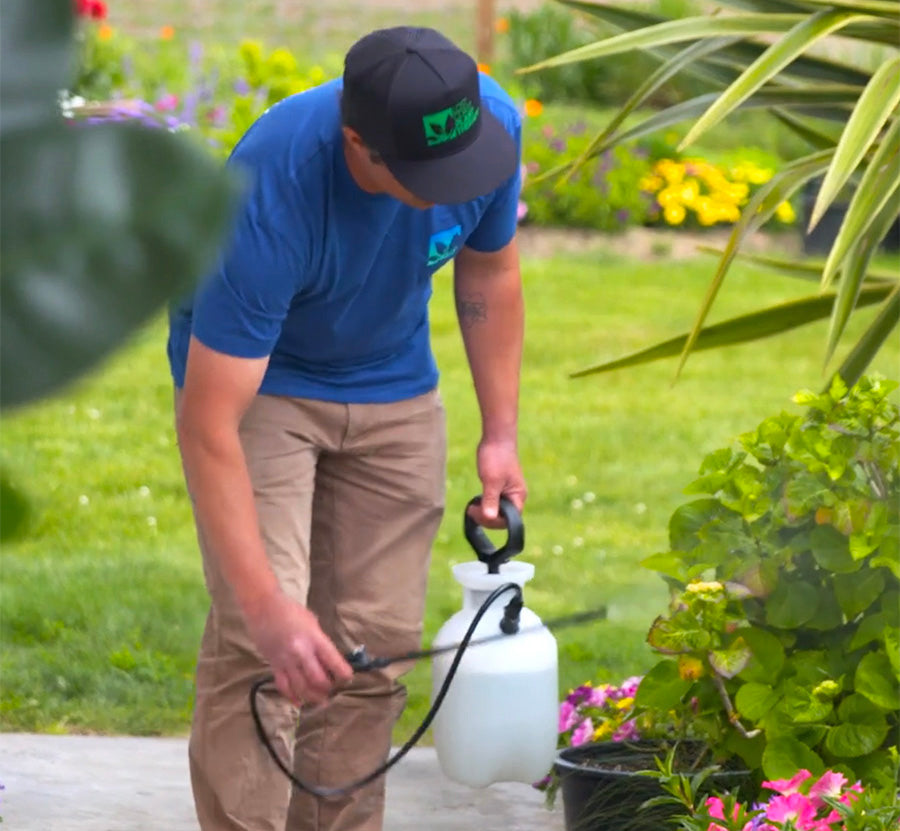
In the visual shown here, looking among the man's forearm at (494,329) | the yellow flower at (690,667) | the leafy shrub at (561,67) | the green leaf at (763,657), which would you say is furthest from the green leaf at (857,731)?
the leafy shrub at (561,67)

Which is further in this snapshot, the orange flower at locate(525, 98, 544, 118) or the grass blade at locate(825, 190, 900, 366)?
the orange flower at locate(525, 98, 544, 118)

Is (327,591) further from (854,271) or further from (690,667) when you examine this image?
(854,271)

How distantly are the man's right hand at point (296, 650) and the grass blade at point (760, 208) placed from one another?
0.90 m

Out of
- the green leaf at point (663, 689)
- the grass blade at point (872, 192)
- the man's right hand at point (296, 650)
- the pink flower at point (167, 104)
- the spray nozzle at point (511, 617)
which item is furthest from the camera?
the pink flower at point (167, 104)

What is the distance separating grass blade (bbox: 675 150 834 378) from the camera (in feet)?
10.2

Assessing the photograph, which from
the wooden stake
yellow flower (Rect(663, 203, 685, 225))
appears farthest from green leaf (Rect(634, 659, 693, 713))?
the wooden stake

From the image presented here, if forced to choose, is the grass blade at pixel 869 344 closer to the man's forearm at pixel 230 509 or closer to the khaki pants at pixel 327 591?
the khaki pants at pixel 327 591

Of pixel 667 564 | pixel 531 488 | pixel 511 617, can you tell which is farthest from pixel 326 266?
pixel 531 488

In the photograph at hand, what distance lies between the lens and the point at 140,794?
3.44 m

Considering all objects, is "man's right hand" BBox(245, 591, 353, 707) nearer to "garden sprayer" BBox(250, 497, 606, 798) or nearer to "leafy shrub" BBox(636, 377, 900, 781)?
"garden sprayer" BBox(250, 497, 606, 798)

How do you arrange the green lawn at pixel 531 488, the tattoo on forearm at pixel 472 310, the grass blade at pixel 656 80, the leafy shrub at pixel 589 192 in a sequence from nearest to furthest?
the tattoo on forearm at pixel 472 310, the grass blade at pixel 656 80, the green lawn at pixel 531 488, the leafy shrub at pixel 589 192

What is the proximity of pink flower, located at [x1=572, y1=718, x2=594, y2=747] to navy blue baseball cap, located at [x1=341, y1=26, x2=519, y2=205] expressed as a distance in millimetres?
1164

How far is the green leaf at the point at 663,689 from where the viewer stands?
2.92 meters

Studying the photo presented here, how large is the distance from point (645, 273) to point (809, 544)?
5.73 m
